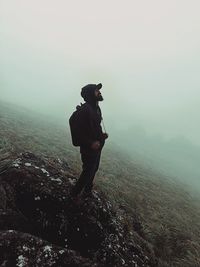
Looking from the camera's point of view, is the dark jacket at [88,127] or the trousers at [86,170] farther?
the trousers at [86,170]

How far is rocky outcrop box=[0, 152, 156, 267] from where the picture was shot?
5.28 m

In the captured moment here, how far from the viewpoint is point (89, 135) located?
7238mm

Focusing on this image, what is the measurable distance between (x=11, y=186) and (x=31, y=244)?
2.44 m

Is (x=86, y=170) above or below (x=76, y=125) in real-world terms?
below

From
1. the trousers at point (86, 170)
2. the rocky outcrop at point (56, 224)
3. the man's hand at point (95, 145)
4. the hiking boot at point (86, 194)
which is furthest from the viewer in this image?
the hiking boot at point (86, 194)

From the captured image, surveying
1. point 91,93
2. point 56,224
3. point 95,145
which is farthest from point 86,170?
point 91,93

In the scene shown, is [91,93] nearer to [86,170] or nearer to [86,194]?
[86,170]

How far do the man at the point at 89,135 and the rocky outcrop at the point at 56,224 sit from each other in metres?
0.66

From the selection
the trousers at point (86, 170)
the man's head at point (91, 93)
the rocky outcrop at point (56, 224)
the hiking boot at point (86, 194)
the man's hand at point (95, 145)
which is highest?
the man's head at point (91, 93)

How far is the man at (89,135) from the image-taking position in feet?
23.4

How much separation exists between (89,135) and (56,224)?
7.52ft

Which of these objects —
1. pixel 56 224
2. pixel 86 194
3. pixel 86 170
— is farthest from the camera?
pixel 86 194

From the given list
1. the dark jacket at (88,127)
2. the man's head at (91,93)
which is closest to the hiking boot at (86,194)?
the dark jacket at (88,127)

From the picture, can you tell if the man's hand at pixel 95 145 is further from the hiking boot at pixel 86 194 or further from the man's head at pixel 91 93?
the hiking boot at pixel 86 194
